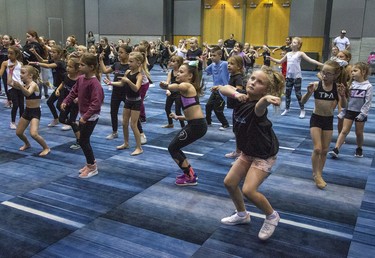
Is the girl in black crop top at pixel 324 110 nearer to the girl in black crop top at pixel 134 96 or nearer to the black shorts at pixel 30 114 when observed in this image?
the girl in black crop top at pixel 134 96

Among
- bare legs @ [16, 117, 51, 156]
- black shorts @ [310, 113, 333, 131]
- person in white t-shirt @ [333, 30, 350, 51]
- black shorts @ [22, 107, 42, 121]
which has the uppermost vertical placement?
person in white t-shirt @ [333, 30, 350, 51]

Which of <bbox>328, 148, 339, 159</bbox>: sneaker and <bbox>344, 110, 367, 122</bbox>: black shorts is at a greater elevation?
<bbox>344, 110, 367, 122</bbox>: black shorts

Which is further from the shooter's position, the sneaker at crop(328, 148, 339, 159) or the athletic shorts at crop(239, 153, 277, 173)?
the sneaker at crop(328, 148, 339, 159)

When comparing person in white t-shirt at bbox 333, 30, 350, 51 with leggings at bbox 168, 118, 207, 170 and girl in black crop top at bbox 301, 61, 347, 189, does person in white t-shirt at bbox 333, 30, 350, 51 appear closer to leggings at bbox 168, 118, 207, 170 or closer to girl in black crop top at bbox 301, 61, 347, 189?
girl in black crop top at bbox 301, 61, 347, 189

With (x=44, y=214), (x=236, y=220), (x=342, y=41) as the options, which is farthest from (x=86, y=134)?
(x=342, y=41)

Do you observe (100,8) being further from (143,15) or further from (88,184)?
(88,184)

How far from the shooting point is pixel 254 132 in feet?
10.5

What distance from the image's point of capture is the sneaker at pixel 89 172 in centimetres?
482

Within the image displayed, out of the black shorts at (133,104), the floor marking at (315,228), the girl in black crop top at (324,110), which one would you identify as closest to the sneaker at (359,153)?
the girl in black crop top at (324,110)

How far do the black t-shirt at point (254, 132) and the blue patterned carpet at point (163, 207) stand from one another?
256 millimetres

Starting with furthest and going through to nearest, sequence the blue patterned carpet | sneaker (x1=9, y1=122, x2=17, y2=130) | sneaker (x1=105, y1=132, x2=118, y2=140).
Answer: sneaker (x1=9, y1=122, x2=17, y2=130)
sneaker (x1=105, y1=132, x2=118, y2=140)
the blue patterned carpet

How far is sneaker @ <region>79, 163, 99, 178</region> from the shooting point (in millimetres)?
4821

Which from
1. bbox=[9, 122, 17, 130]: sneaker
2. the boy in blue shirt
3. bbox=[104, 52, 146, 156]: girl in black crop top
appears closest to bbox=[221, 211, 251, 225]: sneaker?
bbox=[104, 52, 146, 156]: girl in black crop top

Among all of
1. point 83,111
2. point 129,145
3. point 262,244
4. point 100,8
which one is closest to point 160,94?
point 129,145
